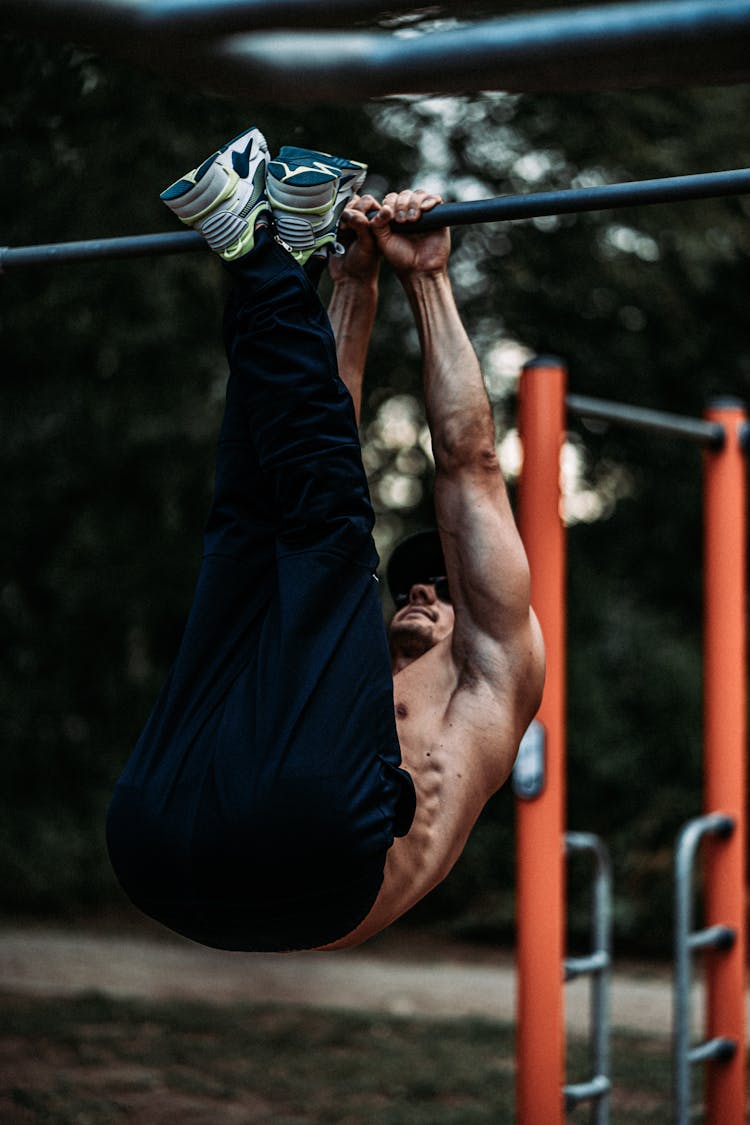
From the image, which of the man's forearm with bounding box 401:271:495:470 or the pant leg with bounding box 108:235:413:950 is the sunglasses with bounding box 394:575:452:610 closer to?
the man's forearm with bounding box 401:271:495:470

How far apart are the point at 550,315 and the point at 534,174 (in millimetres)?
1043

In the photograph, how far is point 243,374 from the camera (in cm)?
230

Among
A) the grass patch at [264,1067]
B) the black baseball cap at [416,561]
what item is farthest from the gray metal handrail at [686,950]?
the black baseball cap at [416,561]

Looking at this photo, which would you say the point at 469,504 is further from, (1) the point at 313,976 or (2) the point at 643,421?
(1) the point at 313,976

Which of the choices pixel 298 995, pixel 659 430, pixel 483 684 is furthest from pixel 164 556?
pixel 483 684

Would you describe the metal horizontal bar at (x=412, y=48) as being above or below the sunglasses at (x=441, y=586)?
above

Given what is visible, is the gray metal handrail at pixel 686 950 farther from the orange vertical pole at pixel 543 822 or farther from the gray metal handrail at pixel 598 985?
the orange vertical pole at pixel 543 822

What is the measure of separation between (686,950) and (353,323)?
2460 mm

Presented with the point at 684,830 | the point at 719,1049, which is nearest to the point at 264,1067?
the point at 719,1049

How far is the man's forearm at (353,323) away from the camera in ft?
9.46

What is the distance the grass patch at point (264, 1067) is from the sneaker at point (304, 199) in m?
4.23

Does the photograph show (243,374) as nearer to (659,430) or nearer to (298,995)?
(659,430)

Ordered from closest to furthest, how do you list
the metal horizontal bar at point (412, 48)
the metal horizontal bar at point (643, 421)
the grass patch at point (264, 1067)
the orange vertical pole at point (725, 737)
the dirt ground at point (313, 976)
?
the metal horizontal bar at point (412, 48) < the metal horizontal bar at point (643, 421) < the orange vertical pole at point (725, 737) < the grass patch at point (264, 1067) < the dirt ground at point (313, 976)

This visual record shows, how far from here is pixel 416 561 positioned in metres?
2.94
